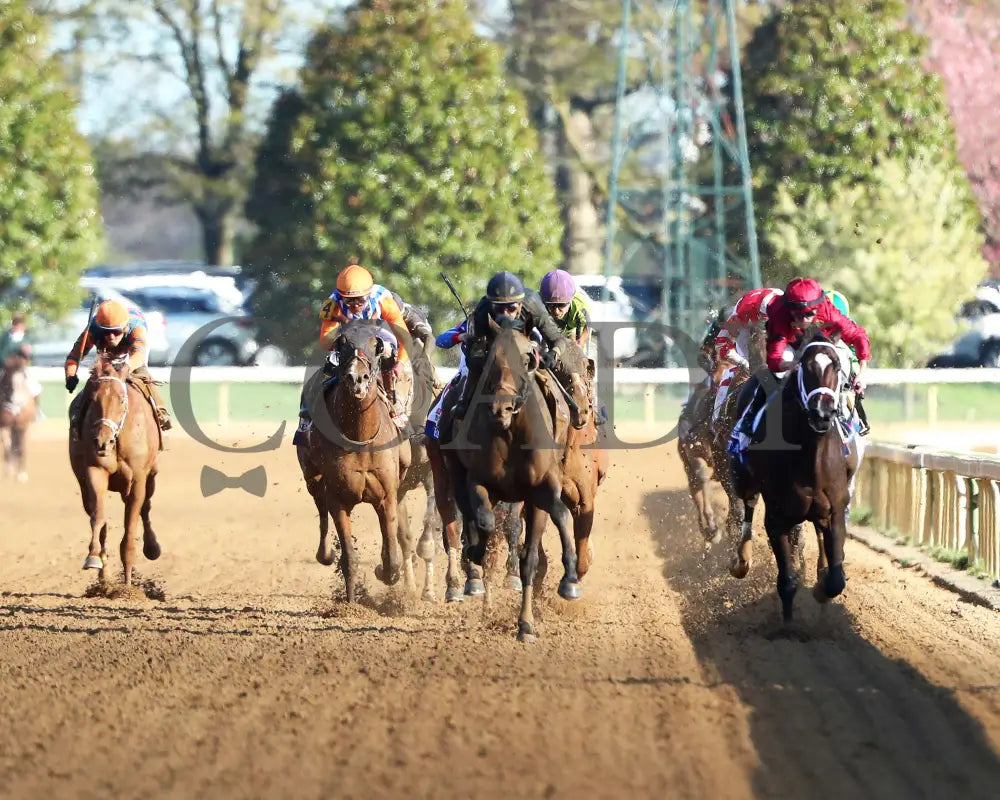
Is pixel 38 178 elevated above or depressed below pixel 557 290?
above

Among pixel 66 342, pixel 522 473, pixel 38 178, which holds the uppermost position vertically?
pixel 38 178

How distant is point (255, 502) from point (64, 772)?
40.8ft

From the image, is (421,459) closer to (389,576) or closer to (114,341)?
(389,576)

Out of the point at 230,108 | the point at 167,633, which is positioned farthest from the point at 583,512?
the point at 230,108

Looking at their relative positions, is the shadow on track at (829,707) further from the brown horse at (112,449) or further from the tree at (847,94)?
the tree at (847,94)

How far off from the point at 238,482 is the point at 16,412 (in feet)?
9.07

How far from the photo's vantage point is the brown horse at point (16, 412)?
19016 mm

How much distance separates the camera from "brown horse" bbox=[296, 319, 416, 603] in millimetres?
9812

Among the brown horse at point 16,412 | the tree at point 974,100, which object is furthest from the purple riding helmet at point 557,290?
the tree at point 974,100

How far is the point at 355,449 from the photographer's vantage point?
10.2 metres

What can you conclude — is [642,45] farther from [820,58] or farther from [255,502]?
[255,502]

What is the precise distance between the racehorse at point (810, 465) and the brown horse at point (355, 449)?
2.31m

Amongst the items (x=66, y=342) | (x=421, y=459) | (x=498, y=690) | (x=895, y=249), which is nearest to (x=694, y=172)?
(x=895, y=249)

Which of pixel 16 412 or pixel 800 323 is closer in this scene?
pixel 800 323
